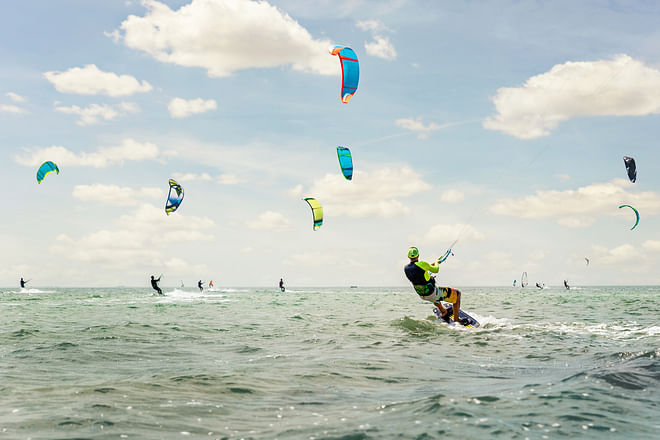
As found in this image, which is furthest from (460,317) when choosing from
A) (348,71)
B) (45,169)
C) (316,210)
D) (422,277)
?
(45,169)

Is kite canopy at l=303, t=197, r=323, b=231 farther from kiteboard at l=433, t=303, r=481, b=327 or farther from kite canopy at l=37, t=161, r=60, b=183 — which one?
kite canopy at l=37, t=161, r=60, b=183

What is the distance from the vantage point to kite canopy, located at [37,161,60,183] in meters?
31.8

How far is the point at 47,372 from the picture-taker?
348 inches

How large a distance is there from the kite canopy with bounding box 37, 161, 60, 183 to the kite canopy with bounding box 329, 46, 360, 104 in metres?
21.6

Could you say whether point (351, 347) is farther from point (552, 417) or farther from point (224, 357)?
point (552, 417)

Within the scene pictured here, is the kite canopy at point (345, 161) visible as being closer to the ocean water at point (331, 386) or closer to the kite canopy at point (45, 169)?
the ocean water at point (331, 386)

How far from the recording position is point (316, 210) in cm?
2823

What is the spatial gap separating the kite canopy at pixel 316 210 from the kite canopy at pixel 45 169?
16.4 metres

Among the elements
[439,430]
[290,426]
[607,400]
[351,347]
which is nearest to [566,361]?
[607,400]

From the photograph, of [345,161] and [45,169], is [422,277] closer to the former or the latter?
[345,161]

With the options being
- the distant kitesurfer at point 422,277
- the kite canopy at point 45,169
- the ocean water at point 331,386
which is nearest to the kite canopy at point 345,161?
the distant kitesurfer at point 422,277

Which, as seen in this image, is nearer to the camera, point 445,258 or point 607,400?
point 607,400

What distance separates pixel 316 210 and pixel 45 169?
17203mm

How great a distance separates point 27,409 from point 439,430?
478cm
